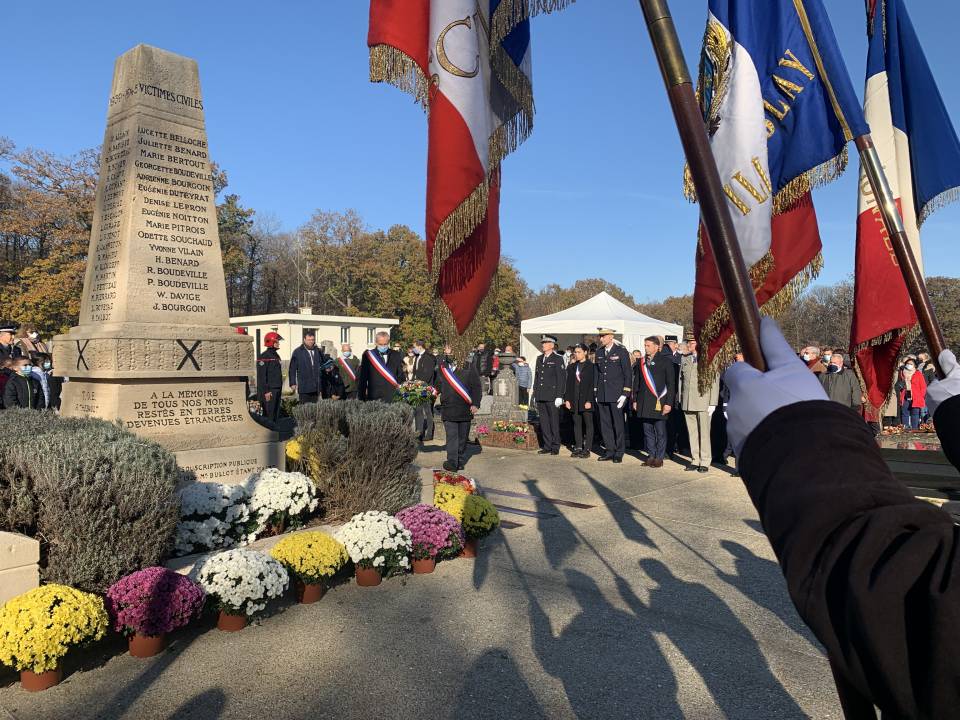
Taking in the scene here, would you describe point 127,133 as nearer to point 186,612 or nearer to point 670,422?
point 186,612

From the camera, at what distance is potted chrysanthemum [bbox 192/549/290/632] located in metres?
4.09

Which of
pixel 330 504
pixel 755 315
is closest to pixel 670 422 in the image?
pixel 330 504

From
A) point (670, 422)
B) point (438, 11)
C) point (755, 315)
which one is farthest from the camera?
point (670, 422)

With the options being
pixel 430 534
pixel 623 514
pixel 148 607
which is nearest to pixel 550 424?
pixel 623 514

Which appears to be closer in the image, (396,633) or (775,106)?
(775,106)

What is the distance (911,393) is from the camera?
16688mm

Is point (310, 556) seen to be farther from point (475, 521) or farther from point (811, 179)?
point (811, 179)

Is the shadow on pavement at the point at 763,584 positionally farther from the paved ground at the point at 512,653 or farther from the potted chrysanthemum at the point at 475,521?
the potted chrysanthemum at the point at 475,521

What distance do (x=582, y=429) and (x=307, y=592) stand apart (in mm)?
8779

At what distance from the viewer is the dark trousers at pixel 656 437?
11.1 metres

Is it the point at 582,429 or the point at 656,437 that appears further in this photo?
the point at 582,429

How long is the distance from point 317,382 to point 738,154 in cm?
1183

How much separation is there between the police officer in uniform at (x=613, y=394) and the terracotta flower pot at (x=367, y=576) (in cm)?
709

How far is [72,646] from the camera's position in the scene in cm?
348
